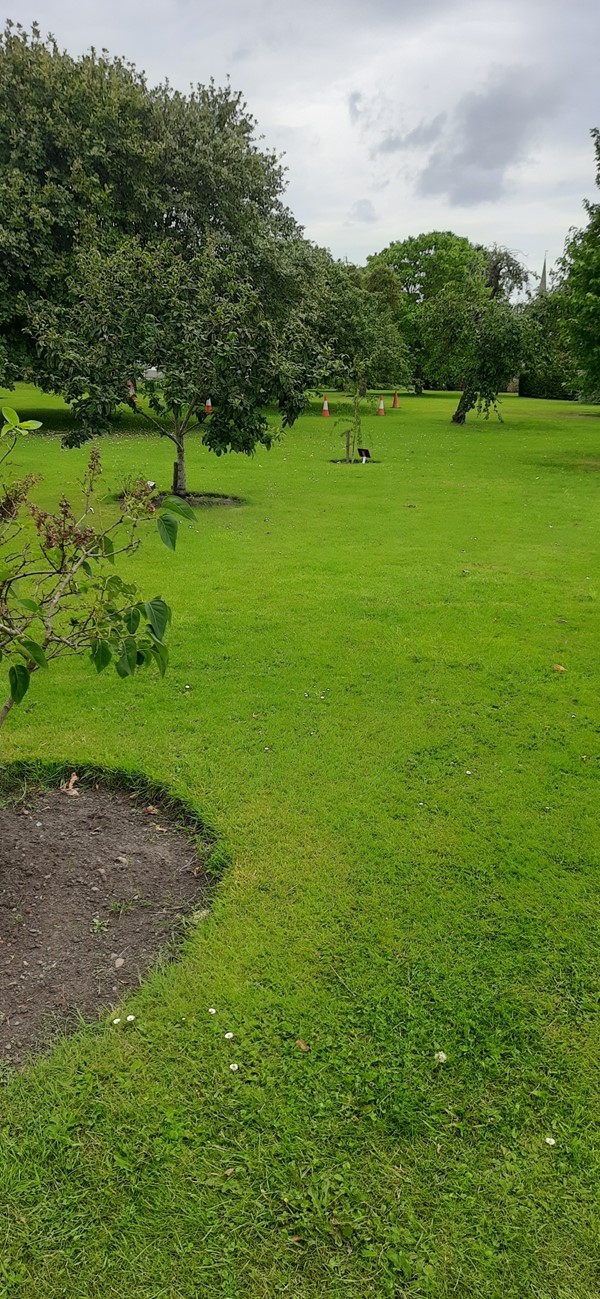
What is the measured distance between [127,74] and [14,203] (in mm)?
5214

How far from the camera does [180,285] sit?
31.6 ft

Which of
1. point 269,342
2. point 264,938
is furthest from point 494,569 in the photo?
point 264,938

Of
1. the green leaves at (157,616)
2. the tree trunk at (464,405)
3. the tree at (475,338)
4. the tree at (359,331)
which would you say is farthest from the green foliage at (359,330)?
the green leaves at (157,616)

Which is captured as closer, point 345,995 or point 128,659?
point 128,659

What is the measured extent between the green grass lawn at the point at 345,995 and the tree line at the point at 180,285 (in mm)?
4435

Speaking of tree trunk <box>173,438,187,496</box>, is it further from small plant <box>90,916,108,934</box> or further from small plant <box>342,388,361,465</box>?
small plant <box>90,916,108,934</box>

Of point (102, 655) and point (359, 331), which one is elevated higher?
point (359, 331)

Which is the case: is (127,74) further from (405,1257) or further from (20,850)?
(405,1257)

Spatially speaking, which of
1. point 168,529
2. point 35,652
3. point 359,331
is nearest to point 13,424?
point 168,529

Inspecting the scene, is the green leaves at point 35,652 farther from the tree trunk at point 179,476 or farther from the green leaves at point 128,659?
the tree trunk at point 179,476

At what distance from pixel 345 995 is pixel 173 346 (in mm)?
8475

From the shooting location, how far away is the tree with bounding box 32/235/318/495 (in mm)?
9258

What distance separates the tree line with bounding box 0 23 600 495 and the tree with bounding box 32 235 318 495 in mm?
24

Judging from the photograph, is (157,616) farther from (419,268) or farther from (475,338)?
(419,268)
